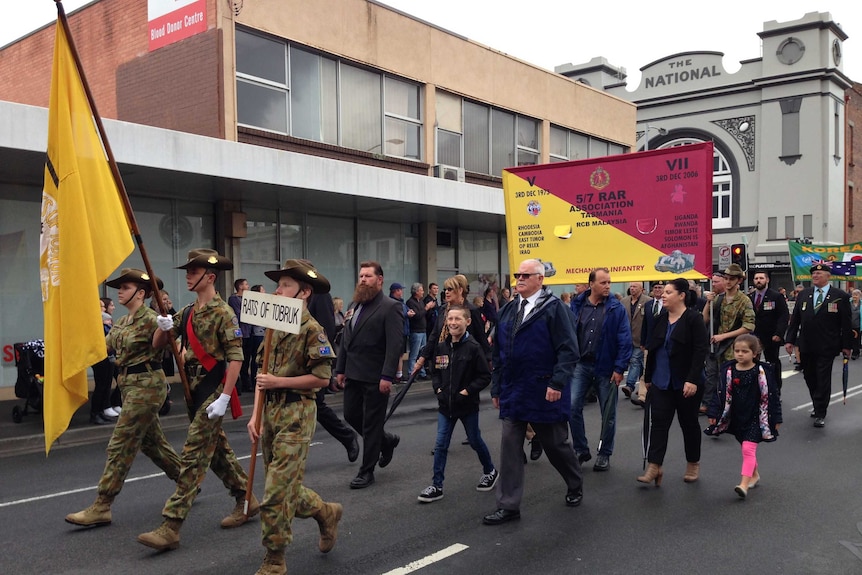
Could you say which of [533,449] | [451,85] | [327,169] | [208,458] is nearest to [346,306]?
[327,169]

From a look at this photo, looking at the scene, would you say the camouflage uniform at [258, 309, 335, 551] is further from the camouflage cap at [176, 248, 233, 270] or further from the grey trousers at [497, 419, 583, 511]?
the grey trousers at [497, 419, 583, 511]

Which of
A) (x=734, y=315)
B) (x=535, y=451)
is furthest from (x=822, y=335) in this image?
(x=535, y=451)

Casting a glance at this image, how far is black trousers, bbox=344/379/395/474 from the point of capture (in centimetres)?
641

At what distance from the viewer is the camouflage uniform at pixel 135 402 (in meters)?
5.33

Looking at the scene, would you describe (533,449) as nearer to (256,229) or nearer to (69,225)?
(69,225)

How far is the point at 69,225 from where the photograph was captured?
4816 mm

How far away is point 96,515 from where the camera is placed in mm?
5395

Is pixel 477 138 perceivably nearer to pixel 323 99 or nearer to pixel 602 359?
pixel 323 99

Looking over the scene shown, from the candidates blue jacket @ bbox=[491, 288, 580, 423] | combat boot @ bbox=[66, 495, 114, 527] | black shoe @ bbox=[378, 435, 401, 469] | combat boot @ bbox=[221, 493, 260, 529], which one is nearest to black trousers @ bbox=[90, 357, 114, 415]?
combat boot @ bbox=[66, 495, 114, 527]

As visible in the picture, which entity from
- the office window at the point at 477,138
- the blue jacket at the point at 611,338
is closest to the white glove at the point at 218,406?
the blue jacket at the point at 611,338

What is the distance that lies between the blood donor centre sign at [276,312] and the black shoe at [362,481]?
238cm

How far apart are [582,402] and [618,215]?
2.20m

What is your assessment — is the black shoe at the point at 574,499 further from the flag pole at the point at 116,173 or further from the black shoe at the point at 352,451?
the flag pole at the point at 116,173

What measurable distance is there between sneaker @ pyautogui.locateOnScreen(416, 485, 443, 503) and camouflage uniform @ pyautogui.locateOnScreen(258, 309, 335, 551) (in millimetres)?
1522
